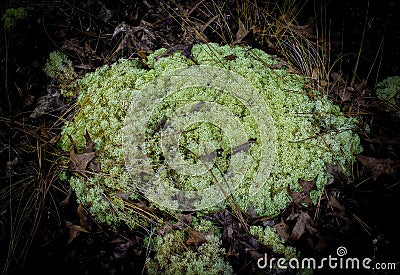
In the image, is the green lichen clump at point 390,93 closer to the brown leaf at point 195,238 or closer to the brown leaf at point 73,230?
the brown leaf at point 195,238

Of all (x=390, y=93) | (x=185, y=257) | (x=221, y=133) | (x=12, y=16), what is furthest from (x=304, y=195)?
(x=12, y=16)

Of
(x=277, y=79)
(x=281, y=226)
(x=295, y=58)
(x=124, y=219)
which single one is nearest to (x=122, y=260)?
(x=124, y=219)

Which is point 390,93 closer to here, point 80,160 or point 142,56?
point 142,56

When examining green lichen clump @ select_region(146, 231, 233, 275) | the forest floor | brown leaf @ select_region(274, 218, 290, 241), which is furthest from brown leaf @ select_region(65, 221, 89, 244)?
brown leaf @ select_region(274, 218, 290, 241)

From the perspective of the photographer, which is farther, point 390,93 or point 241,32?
point 241,32

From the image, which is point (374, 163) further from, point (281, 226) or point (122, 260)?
point (122, 260)

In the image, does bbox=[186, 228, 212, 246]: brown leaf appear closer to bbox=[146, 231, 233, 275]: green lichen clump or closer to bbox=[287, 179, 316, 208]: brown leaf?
bbox=[146, 231, 233, 275]: green lichen clump

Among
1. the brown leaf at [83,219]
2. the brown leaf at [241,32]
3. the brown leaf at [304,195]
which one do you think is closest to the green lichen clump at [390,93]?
the brown leaf at [304,195]
